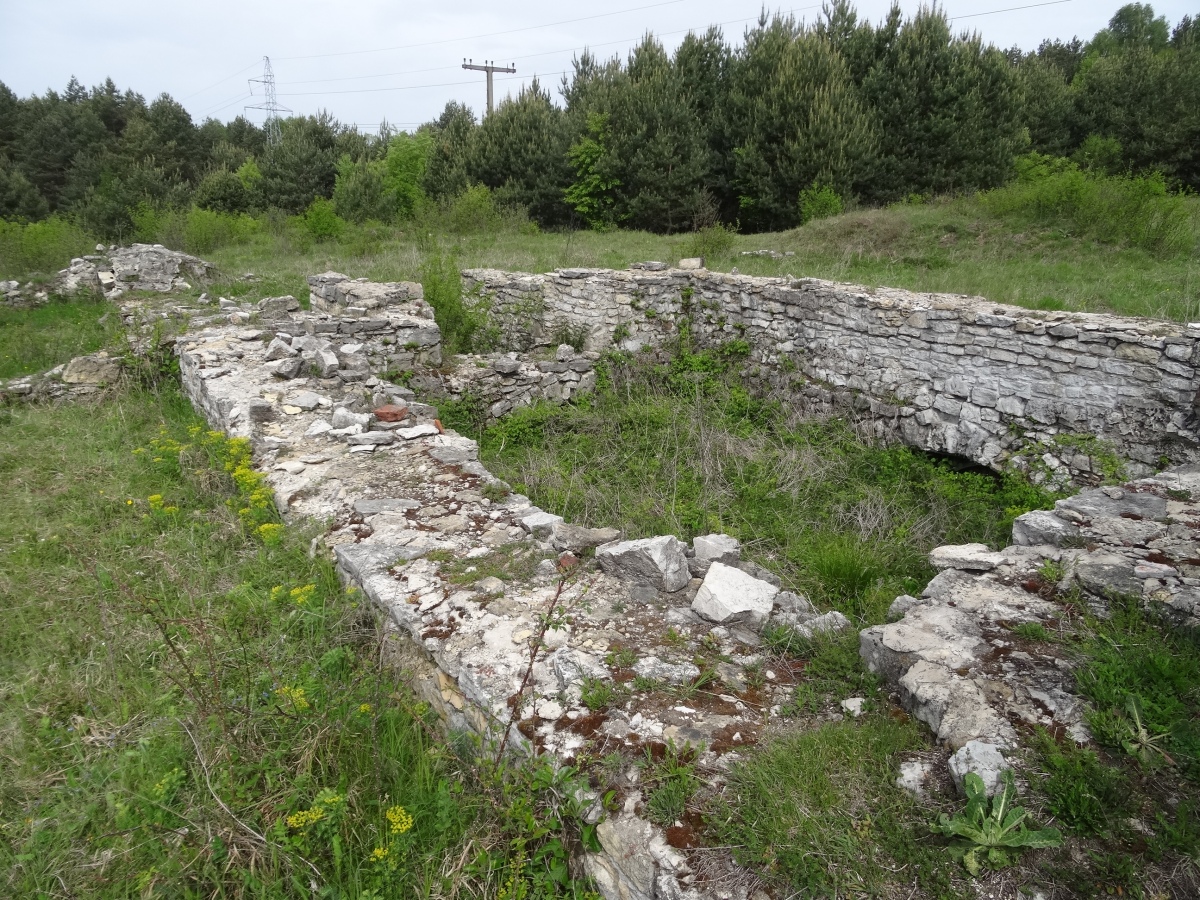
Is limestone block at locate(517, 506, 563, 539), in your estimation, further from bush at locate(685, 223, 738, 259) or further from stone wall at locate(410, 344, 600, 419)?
bush at locate(685, 223, 738, 259)

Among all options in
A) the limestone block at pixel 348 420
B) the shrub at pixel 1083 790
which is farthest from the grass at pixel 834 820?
the limestone block at pixel 348 420

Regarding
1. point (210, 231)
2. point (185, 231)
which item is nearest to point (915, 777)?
point (185, 231)

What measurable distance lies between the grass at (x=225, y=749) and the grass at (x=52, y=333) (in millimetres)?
5238

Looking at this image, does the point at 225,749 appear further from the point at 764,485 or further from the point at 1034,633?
the point at 764,485

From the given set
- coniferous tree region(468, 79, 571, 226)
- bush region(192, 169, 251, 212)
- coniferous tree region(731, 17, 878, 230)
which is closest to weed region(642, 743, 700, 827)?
coniferous tree region(731, 17, 878, 230)

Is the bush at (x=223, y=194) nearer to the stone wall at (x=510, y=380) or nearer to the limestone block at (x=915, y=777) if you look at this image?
the stone wall at (x=510, y=380)

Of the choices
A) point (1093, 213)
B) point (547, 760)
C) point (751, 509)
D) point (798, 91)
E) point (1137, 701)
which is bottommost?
point (751, 509)

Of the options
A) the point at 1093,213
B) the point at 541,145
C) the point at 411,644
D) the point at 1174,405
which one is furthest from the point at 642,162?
the point at 411,644

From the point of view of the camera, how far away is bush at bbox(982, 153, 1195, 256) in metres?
9.17

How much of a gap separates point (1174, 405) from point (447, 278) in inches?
298

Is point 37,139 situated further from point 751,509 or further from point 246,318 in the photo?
point 751,509

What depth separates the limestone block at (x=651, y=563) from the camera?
3.14 meters

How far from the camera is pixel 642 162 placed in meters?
18.8

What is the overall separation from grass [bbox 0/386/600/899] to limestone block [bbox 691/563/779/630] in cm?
→ 114
